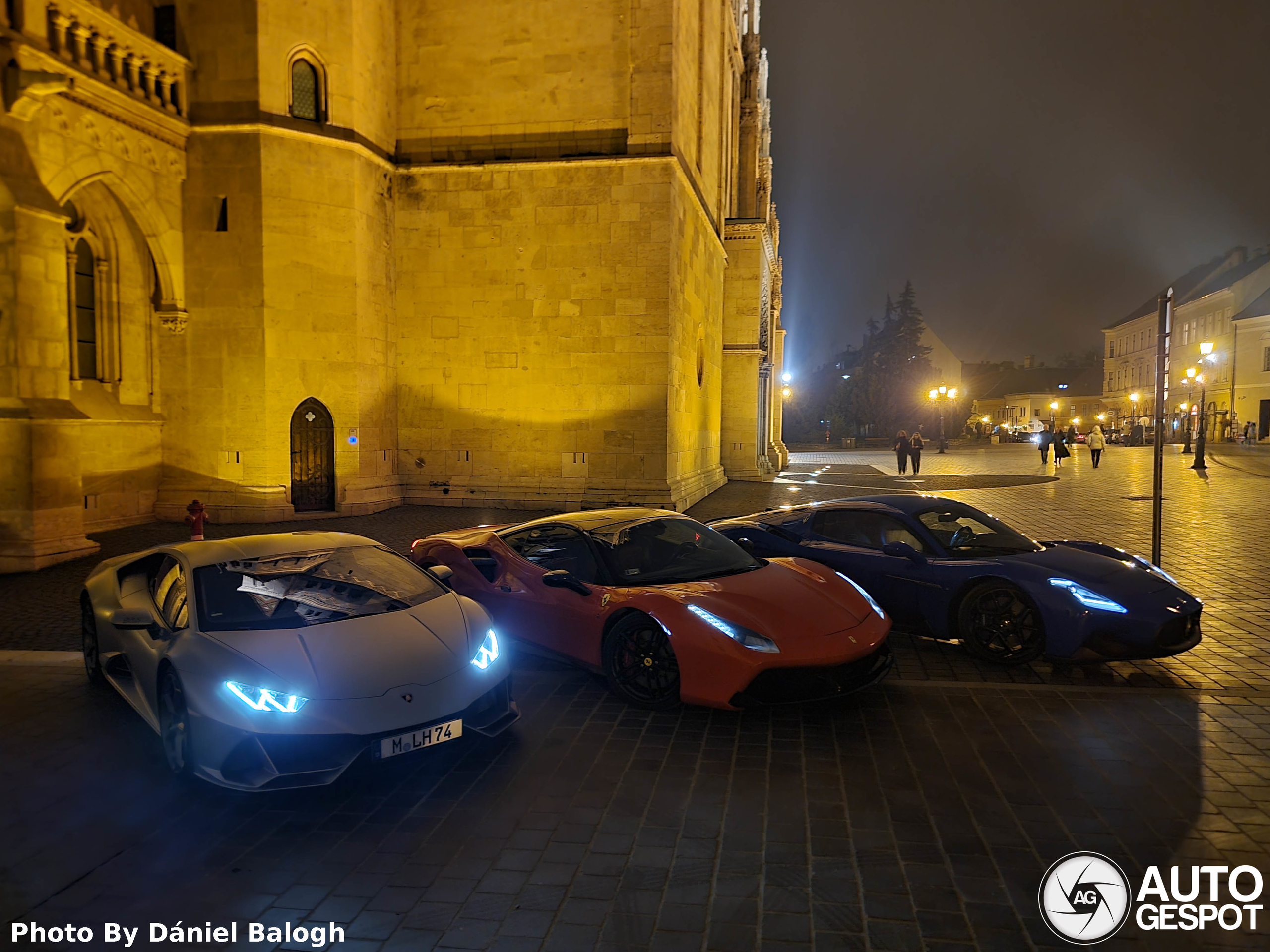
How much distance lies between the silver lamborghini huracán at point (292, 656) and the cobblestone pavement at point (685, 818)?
0.78ft

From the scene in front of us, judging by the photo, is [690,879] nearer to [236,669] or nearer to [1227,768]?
[236,669]

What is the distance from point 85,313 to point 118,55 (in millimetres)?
4643

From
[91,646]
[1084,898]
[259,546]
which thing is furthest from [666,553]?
[91,646]

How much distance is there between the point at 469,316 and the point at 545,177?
3532 mm

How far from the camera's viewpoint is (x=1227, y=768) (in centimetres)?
455

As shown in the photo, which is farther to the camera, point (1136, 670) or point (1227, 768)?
point (1136, 670)

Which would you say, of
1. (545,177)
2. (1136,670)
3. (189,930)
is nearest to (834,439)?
(545,177)

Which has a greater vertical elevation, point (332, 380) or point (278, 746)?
point (332, 380)

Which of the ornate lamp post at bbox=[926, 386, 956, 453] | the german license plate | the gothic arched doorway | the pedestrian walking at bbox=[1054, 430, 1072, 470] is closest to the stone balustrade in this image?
the gothic arched doorway

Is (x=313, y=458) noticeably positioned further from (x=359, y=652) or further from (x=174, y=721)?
(x=359, y=652)

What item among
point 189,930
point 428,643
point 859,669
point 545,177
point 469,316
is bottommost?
point 189,930

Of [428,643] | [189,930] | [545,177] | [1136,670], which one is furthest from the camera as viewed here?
[545,177]

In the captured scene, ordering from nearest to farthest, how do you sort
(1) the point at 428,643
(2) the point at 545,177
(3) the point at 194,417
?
(1) the point at 428,643
(3) the point at 194,417
(2) the point at 545,177

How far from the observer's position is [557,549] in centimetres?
666
